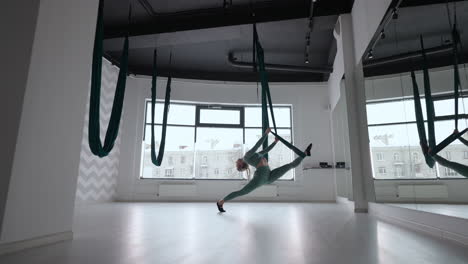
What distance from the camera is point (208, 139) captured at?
7434mm

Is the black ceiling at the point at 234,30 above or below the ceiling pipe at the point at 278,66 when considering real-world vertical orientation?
above

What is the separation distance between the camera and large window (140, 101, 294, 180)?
7.20m

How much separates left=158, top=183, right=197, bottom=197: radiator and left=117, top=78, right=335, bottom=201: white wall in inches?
7.2

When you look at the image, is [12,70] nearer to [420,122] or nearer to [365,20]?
[420,122]

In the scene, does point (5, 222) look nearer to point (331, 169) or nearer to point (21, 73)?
point (21, 73)

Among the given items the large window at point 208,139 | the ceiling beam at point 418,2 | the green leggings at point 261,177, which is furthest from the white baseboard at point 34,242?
the large window at point 208,139

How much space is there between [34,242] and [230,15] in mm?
4269

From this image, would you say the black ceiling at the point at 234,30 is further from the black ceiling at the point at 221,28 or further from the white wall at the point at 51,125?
the white wall at the point at 51,125

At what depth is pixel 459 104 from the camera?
1.90 metres

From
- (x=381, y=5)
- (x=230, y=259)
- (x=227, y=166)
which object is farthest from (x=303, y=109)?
(x=230, y=259)

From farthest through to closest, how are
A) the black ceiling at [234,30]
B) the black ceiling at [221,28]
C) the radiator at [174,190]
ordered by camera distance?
the radiator at [174,190]
the black ceiling at [221,28]
the black ceiling at [234,30]

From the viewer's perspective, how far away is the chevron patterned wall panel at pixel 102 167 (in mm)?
5656

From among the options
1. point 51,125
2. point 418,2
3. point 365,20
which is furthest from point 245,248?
point 365,20

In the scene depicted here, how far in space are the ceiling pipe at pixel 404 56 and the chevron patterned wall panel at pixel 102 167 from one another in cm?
534
